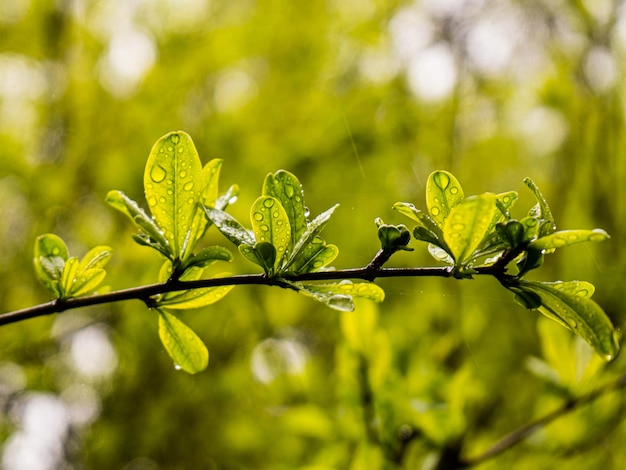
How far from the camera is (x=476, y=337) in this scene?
1.74 m

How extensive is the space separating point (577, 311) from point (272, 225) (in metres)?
0.26

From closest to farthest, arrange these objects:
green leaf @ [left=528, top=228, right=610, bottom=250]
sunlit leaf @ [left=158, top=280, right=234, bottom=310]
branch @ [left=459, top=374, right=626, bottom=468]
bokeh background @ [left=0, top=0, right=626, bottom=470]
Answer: green leaf @ [left=528, top=228, right=610, bottom=250] < sunlit leaf @ [left=158, top=280, right=234, bottom=310] < branch @ [left=459, top=374, right=626, bottom=468] < bokeh background @ [left=0, top=0, right=626, bottom=470]

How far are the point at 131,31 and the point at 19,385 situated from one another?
3.71ft

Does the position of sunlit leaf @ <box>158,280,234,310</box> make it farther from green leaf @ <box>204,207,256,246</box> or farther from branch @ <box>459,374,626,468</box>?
branch @ <box>459,374,626,468</box>

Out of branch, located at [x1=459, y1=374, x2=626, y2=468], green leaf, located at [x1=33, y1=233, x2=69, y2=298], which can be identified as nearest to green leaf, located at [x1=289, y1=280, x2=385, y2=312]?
green leaf, located at [x1=33, y1=233, x2=69, y2=298]

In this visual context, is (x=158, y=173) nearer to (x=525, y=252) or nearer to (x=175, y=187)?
(x=175, y=187)

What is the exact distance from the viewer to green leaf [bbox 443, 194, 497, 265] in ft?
1.55

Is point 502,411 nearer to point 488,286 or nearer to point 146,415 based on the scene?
point 488,286

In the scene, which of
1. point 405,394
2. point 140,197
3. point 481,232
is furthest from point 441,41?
point 481,232

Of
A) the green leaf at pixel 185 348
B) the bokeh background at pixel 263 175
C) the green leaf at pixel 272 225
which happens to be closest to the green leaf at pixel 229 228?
the green leaf at pixel 272 225

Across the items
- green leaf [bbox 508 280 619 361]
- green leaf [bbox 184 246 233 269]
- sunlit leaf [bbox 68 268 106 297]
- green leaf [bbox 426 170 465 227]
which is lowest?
green leaf [bbox 508 280 619 361]

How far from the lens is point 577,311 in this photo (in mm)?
484

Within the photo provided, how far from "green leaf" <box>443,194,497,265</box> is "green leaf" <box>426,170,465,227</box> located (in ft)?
0.18

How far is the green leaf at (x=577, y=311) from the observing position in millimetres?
478
